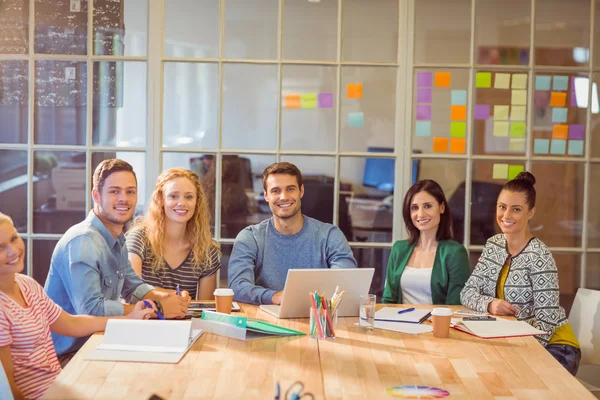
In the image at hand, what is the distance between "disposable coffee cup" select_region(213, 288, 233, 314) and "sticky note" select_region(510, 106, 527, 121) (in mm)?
2153

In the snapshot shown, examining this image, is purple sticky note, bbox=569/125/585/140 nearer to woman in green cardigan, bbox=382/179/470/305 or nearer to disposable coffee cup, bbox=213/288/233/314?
woman in green cardigan, bbox=382/179/470/305

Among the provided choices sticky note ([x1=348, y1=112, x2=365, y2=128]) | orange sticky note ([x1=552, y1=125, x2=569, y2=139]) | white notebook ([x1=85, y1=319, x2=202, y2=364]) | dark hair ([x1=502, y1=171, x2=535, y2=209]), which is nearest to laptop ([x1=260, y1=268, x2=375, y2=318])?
white notebook ([x1=85, y1=319, x2=202, y2=364])

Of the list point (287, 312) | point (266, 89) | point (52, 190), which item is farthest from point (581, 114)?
point (52, 190)

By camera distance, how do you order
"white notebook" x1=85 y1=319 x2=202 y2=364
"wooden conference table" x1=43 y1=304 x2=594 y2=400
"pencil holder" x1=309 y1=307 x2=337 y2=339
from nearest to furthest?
"wooden conference table" x1=43 y1=304 x2=594 y2=400, "white notebook" x1=85 y1=319 x2=202 y2=364, "pencil holder" x1=309 y1=307 x2=337 y2=339

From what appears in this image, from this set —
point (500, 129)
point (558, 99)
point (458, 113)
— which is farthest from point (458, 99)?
point (558, 99)

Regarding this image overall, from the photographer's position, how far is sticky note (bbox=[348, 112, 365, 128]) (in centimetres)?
447

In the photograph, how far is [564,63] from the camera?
4453 mm

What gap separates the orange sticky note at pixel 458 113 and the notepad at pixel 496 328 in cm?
160

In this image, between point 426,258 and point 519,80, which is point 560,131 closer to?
point 519,80

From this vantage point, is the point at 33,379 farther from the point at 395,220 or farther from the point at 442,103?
the point at 442,103

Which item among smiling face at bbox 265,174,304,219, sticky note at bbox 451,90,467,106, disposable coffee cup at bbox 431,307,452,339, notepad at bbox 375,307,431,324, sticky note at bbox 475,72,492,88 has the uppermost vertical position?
sticky note at bbox 475,72,492,88

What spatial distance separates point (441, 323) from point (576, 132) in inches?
81.8

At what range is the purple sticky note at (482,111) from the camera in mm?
4461

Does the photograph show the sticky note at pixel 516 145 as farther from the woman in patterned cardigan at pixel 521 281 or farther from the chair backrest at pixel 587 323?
the chair backrest at pixel 587 323
